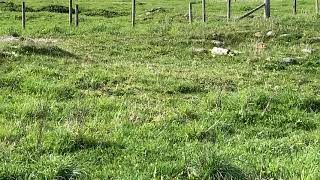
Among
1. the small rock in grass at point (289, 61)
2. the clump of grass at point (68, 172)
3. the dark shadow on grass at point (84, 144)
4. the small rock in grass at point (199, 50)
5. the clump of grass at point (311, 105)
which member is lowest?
the clump of grass at point (68, 172)

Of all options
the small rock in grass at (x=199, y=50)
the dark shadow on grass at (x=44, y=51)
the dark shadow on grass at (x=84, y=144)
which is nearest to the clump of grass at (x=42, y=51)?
the dark shadow on grass at (x=44, y=51)

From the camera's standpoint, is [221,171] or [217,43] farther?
[217,43]

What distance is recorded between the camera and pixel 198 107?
35.0ft

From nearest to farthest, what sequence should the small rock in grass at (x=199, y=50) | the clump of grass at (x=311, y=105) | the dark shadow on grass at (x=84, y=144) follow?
1. the dark shadow on grass at (x=84, y=144)
2. the clump of grass at (x=311, y=105)
3. the small rock in grass at (x=199, y=50)

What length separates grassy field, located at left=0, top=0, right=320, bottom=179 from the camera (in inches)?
282

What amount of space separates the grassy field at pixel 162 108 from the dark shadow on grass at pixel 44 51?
1.3 inches

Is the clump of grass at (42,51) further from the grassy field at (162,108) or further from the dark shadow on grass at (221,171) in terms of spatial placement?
the dark shadow on grass at (221,171)

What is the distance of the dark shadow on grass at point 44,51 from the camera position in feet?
54.0

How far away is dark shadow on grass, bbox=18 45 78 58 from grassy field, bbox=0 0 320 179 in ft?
0.11

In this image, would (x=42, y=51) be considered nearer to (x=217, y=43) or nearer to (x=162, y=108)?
(x=217, y=43)

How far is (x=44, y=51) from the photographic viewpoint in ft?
56.2

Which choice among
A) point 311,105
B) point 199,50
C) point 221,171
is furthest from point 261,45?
point 221,171

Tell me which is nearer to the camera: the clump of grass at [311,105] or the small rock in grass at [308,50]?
the clump of grass at [311,105]

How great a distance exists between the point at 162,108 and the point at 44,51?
7.73 metres
